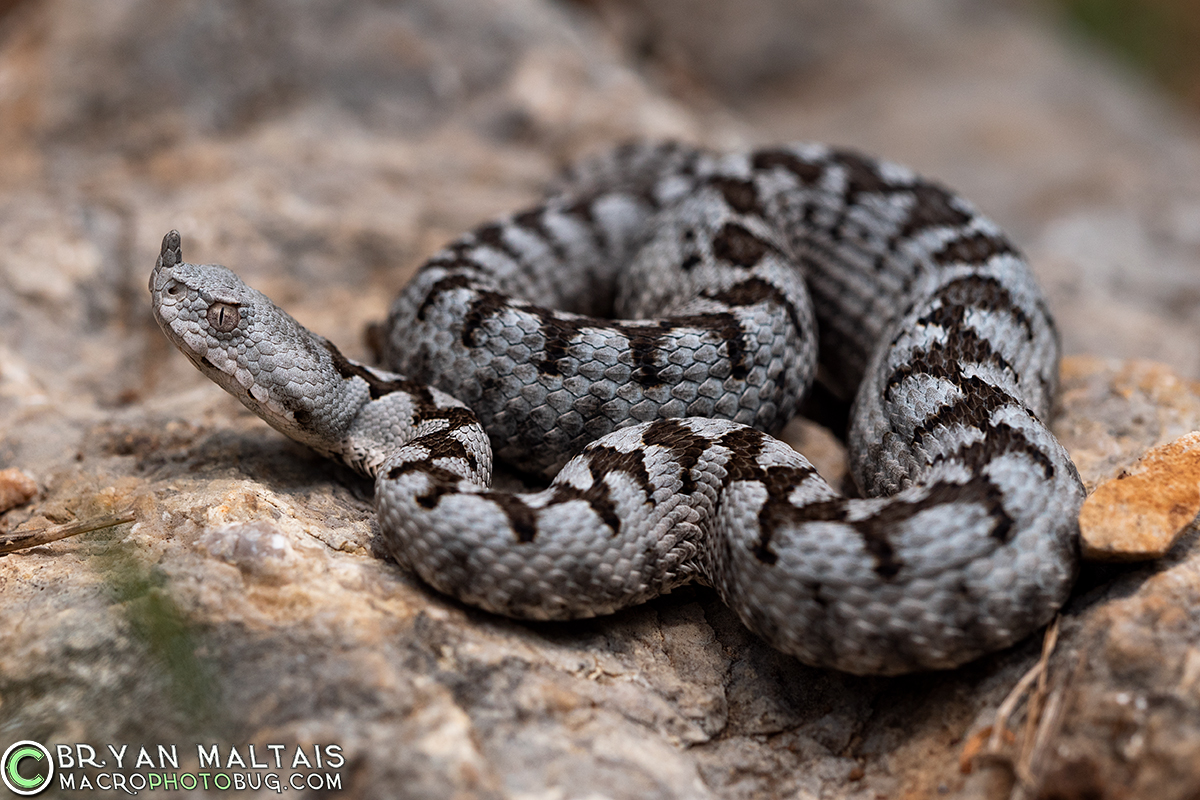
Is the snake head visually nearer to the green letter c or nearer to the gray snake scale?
the gray snake scale

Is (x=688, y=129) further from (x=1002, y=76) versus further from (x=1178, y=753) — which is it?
(x=1178, y=753)

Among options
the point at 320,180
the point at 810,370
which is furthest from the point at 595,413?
the point at 320,180

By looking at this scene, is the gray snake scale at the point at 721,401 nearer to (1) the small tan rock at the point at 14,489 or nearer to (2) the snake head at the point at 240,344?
(2) the snake head at the point at 240,344

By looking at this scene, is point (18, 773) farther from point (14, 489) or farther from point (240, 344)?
point (240, 344)

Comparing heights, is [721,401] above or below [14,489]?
above

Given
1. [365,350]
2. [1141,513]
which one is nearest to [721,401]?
[1141,513]

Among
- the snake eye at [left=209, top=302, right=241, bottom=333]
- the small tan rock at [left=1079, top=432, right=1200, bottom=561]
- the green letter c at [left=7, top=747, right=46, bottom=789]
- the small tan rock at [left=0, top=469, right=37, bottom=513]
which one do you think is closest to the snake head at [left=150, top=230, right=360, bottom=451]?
the snake eye at [left=209, top=302, right=241, bottom=333]

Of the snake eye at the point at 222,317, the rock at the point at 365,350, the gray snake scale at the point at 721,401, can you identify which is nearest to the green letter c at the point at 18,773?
the rock at the point at 365,350
